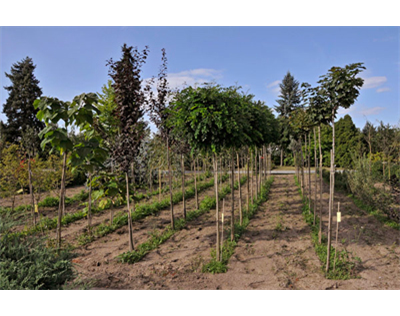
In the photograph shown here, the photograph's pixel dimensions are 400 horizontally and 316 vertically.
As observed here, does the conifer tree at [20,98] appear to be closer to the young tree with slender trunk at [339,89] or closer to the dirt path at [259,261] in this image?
the dirt path at [259,261]

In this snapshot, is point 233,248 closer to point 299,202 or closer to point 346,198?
point 299,202

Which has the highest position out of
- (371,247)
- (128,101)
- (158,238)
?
(128,101)

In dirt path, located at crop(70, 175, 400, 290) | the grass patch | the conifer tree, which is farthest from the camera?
the conifer tree

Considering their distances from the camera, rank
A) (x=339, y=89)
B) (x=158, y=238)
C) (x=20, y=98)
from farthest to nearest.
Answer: (x=20, y=98) → (x=158, y=238) → (x=339, y=89)

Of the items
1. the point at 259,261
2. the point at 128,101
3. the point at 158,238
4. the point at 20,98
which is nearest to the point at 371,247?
the point at 259,261

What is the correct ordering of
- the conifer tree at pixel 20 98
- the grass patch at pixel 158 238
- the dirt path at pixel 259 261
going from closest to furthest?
the dirt path at pixel 259 261
the grass patch at pixel 158 238
the conifer tree at pixel 20 98

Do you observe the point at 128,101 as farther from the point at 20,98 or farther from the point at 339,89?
the point at 20,98

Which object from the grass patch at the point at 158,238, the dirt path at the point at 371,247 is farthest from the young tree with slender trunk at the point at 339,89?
the grass patch at the point at 158,238

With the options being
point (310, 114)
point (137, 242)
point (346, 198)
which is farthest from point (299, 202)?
point (137, 242)

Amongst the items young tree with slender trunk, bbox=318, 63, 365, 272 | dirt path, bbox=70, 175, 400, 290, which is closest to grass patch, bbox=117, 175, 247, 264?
dirt path, bbox=70, 175, 400, 290

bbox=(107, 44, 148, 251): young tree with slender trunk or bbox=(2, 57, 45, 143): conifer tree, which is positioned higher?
bbox=(2, 57, 45, 143): conifer tree

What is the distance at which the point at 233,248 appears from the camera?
6195mm

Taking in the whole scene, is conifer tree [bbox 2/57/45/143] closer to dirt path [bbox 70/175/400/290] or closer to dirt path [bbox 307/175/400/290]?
dirt path [bbox 70/175/400/290]

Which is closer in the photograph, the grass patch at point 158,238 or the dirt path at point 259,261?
the dirt path at point 259,261
